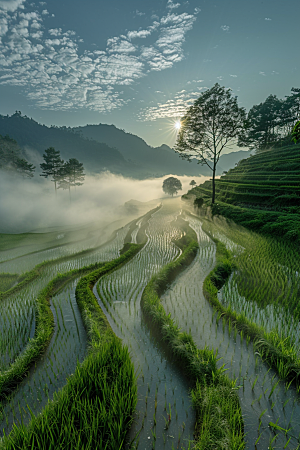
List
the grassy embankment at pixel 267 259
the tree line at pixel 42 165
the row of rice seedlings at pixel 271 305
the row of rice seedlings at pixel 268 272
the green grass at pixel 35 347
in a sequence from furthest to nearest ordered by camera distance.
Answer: the tree line at pixel 42 165 < the row of rice seedlings at pixel 268 272 < the grassy embankment at pixel 267 259 < the row of rice seedlings at pixel 271 305 < the green grass at pixel 35 347

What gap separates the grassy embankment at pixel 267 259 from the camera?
13.9 ft

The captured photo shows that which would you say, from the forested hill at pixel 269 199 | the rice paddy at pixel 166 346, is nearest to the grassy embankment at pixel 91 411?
the rice paddy at pixel 166 346

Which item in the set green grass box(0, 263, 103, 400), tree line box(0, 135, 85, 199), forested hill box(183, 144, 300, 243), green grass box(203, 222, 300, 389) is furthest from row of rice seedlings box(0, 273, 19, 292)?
tree line box(0, 135, 85, 199)

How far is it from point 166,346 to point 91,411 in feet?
6.74

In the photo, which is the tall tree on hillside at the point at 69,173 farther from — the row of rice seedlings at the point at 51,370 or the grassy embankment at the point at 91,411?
the grassy embankment at the point at 91,411

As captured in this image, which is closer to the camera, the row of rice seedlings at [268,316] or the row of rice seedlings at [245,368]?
the row of rice seedlings at [245,368]

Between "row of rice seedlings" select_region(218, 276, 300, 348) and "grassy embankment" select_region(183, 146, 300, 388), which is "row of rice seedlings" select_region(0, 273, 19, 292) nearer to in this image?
"grassy embankment" select_region(183, 146, 300, 388)

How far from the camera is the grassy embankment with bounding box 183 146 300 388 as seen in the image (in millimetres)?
4234

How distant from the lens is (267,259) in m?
9.06

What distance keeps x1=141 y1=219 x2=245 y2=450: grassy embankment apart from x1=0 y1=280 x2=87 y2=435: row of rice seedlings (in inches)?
73.4

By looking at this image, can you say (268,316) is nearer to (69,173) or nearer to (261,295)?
(261,295)

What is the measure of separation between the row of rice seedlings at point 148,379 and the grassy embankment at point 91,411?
29 cm

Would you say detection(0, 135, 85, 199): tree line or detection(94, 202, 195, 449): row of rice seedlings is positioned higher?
detection(0, 135, 85, 199): tree line

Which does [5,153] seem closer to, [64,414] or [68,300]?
[68,300]
